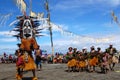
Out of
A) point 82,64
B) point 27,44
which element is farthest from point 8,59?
point 27,44

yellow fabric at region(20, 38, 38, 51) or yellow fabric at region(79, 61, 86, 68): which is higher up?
yellow fabric at region(20, 38, 38, 51)

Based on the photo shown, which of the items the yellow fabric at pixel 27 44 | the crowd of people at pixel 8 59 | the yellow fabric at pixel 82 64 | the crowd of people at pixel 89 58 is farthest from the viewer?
the crowd of people at pixel 8 59

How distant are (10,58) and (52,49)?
7280 millimetres

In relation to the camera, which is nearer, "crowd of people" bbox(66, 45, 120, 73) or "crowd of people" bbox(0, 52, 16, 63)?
"crowd of people" bbox(66, 45, 120, 73)

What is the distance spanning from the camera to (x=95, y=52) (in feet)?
66.0

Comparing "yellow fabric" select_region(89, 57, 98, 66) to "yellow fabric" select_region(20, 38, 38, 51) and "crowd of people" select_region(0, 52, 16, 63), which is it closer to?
"yellow fabric" select_region(20, 38, 38, 51)

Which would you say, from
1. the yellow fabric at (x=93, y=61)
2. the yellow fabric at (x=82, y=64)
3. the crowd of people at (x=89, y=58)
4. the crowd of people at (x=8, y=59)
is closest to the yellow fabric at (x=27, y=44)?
the crowd of people at (x=89, y=58)

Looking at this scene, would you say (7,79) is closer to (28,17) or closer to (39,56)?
(39,56)

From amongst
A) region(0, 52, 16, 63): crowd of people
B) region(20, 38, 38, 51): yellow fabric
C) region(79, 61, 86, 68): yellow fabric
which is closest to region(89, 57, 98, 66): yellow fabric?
region(79, 61, 86, 68): yellow fabric

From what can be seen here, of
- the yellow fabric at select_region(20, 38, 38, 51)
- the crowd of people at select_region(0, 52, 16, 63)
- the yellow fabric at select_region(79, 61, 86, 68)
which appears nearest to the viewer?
the yellow fabric at select_region(20, 38, 38, 51)

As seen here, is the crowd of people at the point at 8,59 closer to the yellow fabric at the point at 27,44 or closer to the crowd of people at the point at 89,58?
the crowd of people at the point at 89,58

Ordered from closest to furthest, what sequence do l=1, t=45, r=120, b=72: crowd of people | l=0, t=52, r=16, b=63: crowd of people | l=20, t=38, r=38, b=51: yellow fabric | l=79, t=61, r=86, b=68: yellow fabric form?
1. l=20, t=38, r=38, b=51: yellow fabric
2. l=1, t=45, r=120, b=72: crowd of people
3. l=79, t=61, r=86, b=68: yellow fabric
4. l=0, t=52, r=16, b=63: crowd of people

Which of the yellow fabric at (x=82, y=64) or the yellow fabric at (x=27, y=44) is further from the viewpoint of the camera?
the yellow fabric at (x=82, y=64)

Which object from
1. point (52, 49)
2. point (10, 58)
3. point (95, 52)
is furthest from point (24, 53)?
point (10, 58)
